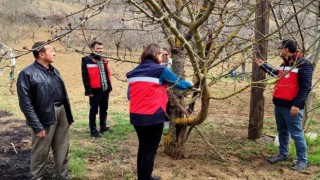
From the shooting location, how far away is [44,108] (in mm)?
4031

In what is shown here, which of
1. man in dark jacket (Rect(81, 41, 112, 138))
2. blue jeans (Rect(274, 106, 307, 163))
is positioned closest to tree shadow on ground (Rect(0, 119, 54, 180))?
man in dark jacket (Rect(81, 41, 112, 138))

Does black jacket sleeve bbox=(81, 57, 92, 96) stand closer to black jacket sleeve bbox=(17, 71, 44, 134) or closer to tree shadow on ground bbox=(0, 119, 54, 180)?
tree shadow on ground bbox=(0, 119, 54, 180)

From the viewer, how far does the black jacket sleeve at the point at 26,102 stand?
391 cm

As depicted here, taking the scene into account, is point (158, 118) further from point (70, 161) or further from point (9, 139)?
point (9, 139)

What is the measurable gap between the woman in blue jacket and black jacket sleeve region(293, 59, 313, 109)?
5.13 feet

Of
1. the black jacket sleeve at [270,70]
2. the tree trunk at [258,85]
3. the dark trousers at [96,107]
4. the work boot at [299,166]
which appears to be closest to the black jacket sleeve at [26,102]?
the dark trousers at [96,107]

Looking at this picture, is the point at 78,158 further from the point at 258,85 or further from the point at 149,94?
the point at 258,85

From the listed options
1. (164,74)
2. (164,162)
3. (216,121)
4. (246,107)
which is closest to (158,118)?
(164,74)

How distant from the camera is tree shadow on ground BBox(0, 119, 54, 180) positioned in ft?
15.7

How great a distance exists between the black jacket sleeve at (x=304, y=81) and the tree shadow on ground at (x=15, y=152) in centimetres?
319

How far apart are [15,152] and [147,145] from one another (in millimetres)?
2729

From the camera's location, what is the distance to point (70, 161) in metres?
5.12

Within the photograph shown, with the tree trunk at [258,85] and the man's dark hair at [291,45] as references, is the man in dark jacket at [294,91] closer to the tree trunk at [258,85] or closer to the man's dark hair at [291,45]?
the man's dark hair at [291,45]

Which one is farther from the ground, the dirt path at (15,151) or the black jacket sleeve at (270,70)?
the black jacket sleeve at (270,70)
